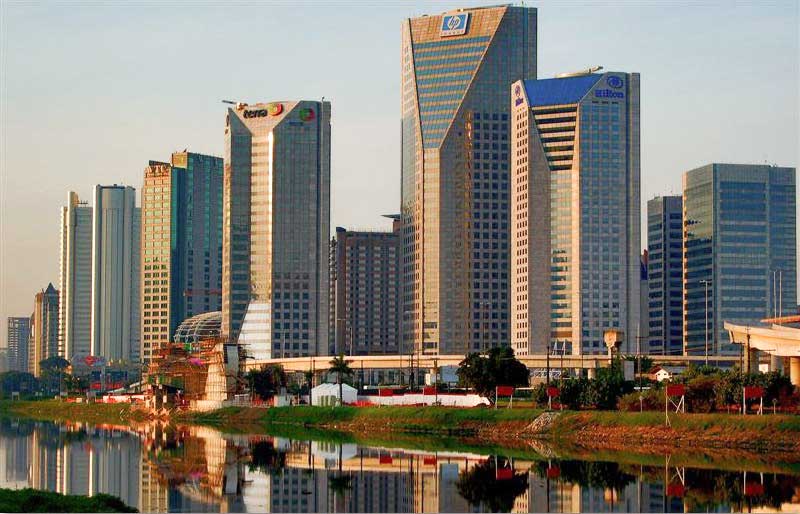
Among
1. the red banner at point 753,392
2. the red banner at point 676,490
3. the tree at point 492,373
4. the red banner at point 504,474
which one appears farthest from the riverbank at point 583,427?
the red banner at point 676,490

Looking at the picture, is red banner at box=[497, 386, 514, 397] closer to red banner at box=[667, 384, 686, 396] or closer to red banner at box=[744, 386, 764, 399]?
red banner at box=[667, 384, 686, 396]

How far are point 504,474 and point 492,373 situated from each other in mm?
68987

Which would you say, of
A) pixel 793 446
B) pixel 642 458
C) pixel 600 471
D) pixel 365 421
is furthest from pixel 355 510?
pixel 365 421

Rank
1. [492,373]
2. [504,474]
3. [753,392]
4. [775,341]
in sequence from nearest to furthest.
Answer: [504,474] → [753,392] → [775,341] → [492,373]

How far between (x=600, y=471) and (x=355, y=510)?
25919 mm

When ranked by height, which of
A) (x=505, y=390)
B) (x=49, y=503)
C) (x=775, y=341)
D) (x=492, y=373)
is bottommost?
(x=505, y=390)

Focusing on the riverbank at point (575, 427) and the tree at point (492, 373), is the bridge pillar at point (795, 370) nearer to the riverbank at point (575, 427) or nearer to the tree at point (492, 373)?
the riverbank at point (575, 427)

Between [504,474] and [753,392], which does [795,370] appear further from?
[504,474]

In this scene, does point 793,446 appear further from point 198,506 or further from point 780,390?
point 198,506

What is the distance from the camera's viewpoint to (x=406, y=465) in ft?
376

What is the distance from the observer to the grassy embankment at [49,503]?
71.9 m

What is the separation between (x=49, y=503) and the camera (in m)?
74.6

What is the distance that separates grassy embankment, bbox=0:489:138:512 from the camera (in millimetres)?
71875

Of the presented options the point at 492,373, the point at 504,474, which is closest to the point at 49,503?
the point at 504,474
